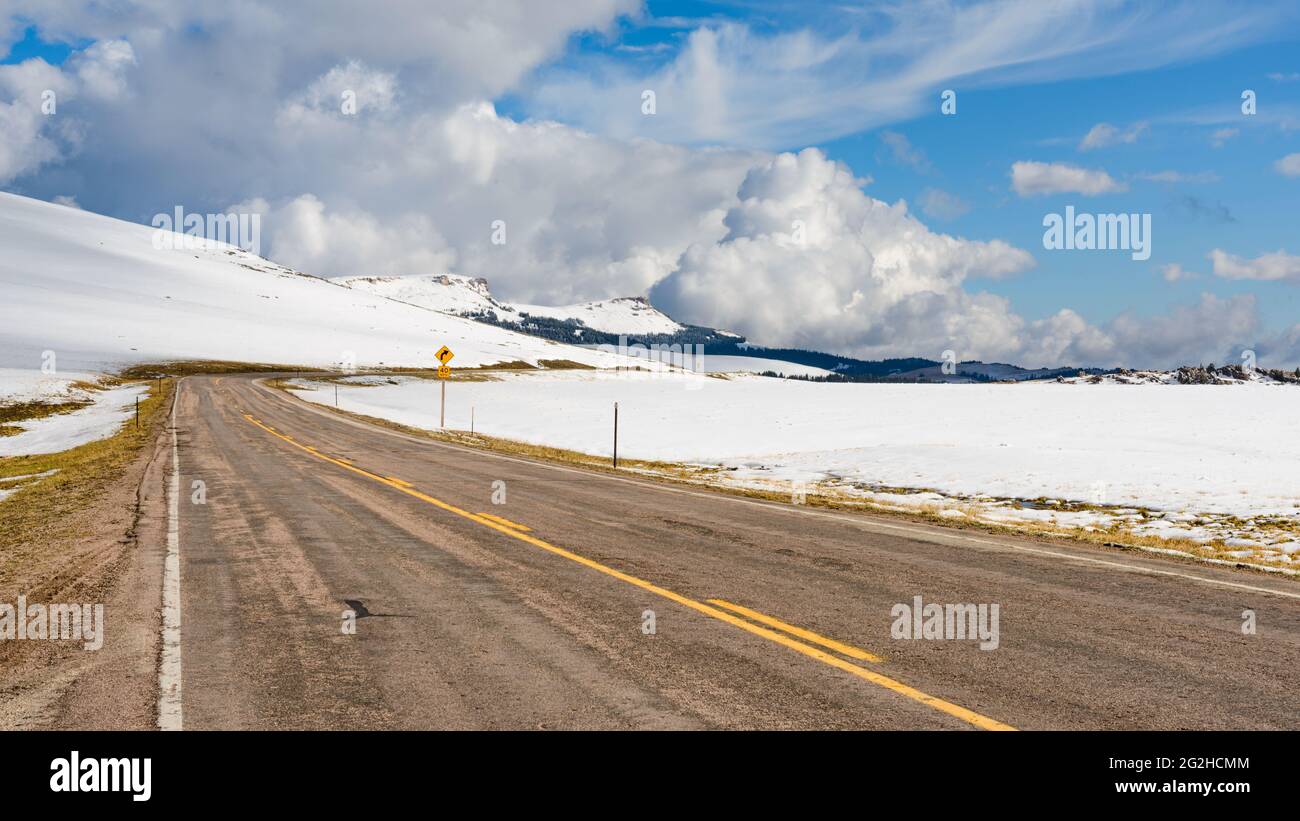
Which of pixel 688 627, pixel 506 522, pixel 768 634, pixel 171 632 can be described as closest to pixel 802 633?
pixel 768 634

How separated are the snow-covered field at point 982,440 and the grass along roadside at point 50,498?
52.0 feet

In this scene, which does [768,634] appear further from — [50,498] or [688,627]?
[50,498]

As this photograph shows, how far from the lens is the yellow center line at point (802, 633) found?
6461 mm

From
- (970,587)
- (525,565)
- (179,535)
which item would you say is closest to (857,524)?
(970,587)

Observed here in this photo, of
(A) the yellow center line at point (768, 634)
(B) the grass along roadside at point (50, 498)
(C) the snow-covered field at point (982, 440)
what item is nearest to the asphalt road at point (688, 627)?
(A) the yellow center line at point (768, 634)

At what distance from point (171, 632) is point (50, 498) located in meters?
12.6

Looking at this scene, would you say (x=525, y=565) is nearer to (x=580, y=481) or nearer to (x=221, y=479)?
(x=580, y=481)

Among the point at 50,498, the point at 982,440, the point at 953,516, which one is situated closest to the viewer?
the point at 953,516

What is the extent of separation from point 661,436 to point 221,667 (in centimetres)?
3543

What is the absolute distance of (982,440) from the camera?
34.0 meters

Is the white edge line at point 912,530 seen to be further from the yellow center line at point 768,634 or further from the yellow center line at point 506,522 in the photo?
the yellow center line at point 768,634

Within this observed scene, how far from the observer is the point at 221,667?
6164 mm

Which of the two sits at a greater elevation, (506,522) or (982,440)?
(982,440)

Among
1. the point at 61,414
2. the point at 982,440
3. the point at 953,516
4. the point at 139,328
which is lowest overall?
the point at 953,516
